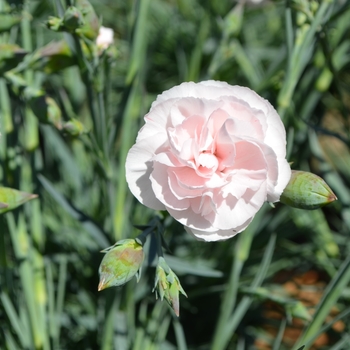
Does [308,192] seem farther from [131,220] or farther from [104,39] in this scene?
[131,220]

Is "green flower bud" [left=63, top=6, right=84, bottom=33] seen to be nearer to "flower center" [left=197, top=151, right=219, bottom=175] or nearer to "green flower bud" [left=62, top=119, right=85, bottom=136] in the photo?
"green flower bud" [left=62, top=119, right=85, bottom=136]

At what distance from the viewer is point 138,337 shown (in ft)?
2.15

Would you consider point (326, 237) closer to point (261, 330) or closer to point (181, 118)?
point (261, 330)

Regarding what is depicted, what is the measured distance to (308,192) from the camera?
1.57 ft

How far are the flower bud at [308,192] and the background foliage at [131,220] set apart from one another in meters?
0.13

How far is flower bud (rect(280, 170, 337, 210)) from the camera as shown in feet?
1.56

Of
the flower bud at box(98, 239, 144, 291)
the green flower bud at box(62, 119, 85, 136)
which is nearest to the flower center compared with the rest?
the flower bud at box(98, 239, 144, 291)

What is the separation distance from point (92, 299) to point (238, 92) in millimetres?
550

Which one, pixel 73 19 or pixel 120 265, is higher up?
pixel 73 19

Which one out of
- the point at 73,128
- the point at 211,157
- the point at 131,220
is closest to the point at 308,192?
the point at 211,157

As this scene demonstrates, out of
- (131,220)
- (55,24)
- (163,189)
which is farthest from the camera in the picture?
(131,220)

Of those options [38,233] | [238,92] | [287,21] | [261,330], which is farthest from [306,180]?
[261,330]

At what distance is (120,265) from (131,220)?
42cm

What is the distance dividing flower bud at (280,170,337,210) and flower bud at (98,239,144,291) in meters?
0.16
